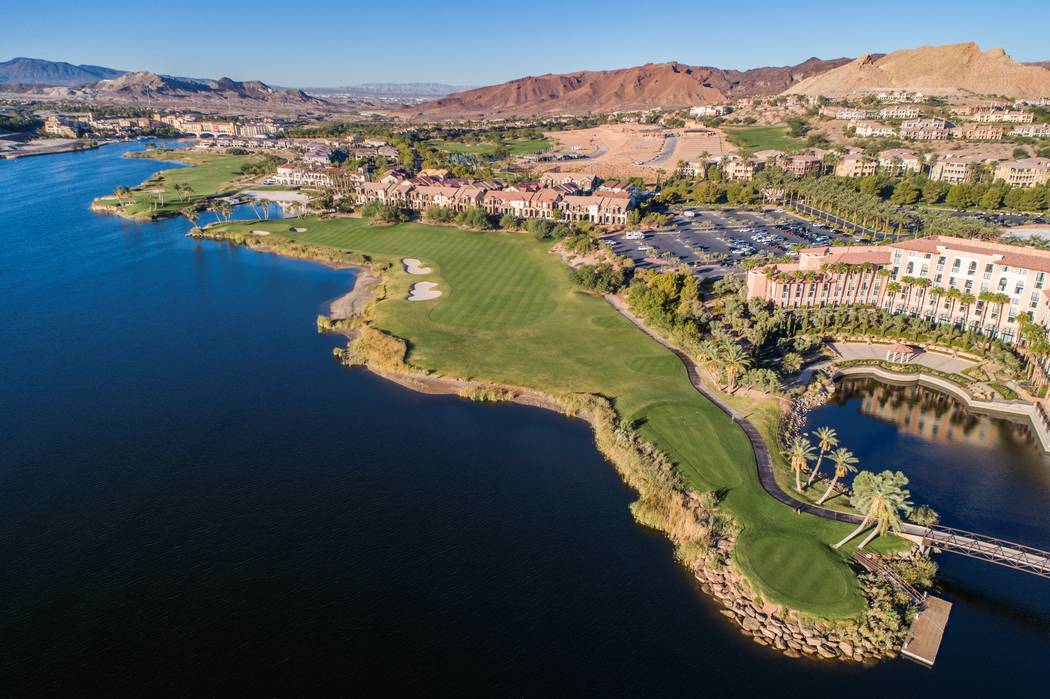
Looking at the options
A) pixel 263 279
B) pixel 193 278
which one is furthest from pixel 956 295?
pixel 193 278

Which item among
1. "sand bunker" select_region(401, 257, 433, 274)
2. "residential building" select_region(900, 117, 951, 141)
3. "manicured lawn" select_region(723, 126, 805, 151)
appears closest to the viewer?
"sand bunker" select_region(401, 257, 433, 274)

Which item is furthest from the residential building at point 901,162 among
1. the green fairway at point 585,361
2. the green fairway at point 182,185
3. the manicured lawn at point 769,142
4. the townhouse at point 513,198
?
the green fairway at point 182,185

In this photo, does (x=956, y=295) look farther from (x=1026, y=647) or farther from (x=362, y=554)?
(x=362, y=554)

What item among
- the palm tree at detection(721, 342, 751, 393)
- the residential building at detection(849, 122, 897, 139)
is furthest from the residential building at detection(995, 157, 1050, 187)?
the palm tree at detection(721, 342, 751, 393)

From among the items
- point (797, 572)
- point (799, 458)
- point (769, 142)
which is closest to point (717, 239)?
point (799, 458)

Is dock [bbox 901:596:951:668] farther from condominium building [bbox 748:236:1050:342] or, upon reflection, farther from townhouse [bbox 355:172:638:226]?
townhouse [bbox 355:172:638:226]

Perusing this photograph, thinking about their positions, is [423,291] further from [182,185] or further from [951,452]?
[182,185]

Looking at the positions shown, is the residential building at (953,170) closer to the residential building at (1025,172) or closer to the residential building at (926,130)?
the residential building at (1025,172)
